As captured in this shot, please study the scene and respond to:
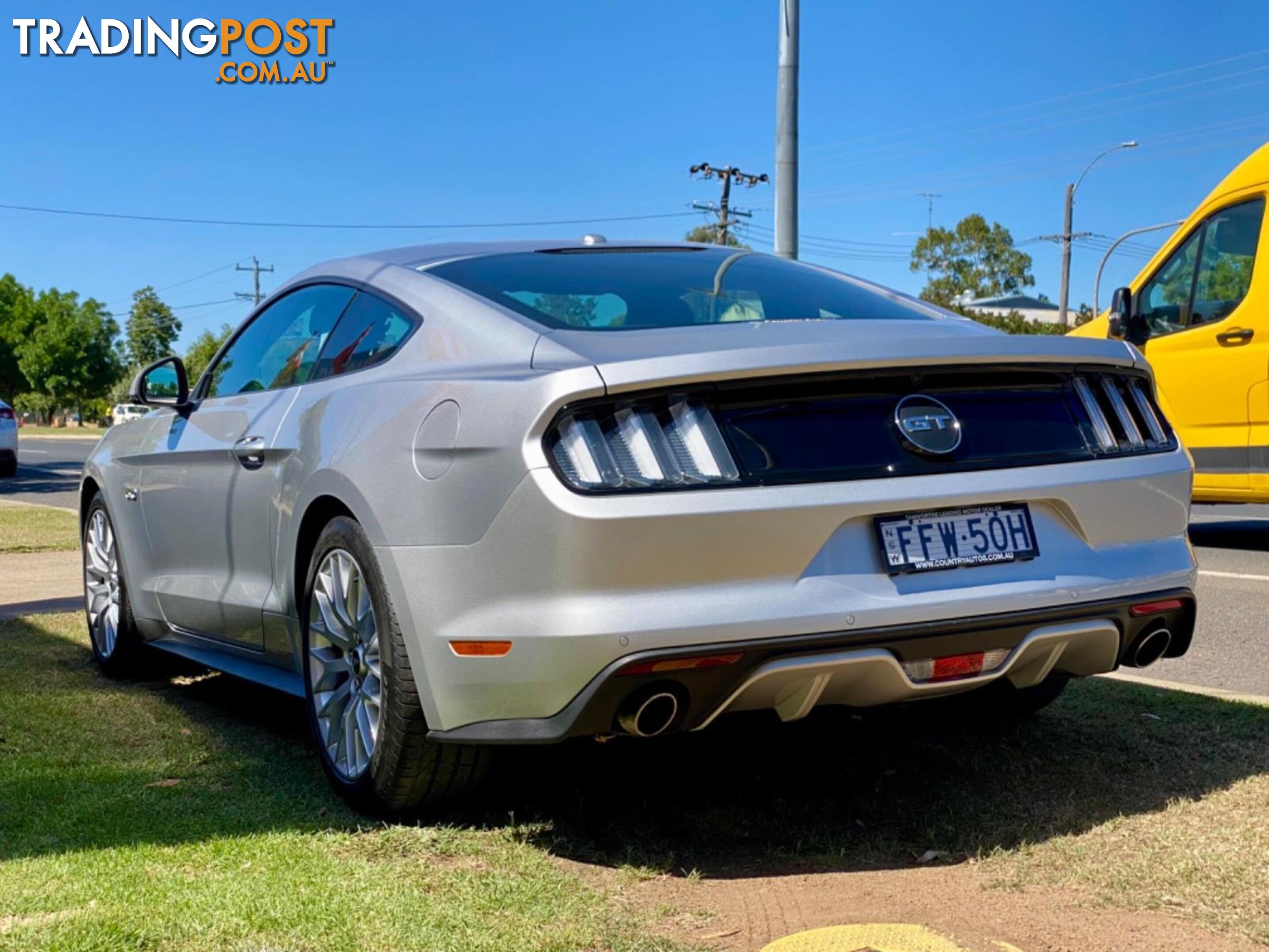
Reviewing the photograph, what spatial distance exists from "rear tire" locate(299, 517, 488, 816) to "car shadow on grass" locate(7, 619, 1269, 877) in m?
0.12

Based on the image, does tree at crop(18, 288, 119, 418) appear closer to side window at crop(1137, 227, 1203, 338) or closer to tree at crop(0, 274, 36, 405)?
tree at crop(0, 274, 36, 405)

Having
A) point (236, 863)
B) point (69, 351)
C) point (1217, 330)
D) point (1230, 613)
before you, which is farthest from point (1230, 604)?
point (69, 351)

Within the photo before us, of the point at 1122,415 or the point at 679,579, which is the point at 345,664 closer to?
the point at 679,579

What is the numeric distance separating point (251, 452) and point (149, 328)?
105593 mm

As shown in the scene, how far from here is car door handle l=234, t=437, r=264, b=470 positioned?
4.32m

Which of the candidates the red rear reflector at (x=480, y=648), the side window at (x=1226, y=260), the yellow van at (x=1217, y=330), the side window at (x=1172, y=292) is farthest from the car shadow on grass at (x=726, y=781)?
the side window at (x=1172, y=292)

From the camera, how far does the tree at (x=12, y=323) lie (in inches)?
3716

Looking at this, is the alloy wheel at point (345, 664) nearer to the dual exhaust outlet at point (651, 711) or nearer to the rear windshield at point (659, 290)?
the dual exhaust outlet at point (651, 711)

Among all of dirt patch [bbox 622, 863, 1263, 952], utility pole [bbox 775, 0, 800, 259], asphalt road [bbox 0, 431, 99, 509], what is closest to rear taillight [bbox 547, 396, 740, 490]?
dirt patch [bbox 622, 863, 1263, 952]

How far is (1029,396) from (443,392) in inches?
55.7

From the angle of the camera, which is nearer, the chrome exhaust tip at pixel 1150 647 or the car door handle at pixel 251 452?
the chrome exhaust tip at pixel 1150 647

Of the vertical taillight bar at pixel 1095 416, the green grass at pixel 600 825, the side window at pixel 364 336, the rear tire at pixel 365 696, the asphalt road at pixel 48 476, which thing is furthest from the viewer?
the asphalt road at pixel 48 476

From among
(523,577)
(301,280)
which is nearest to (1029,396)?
(523,577)

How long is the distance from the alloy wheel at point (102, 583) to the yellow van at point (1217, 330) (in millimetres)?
6279
